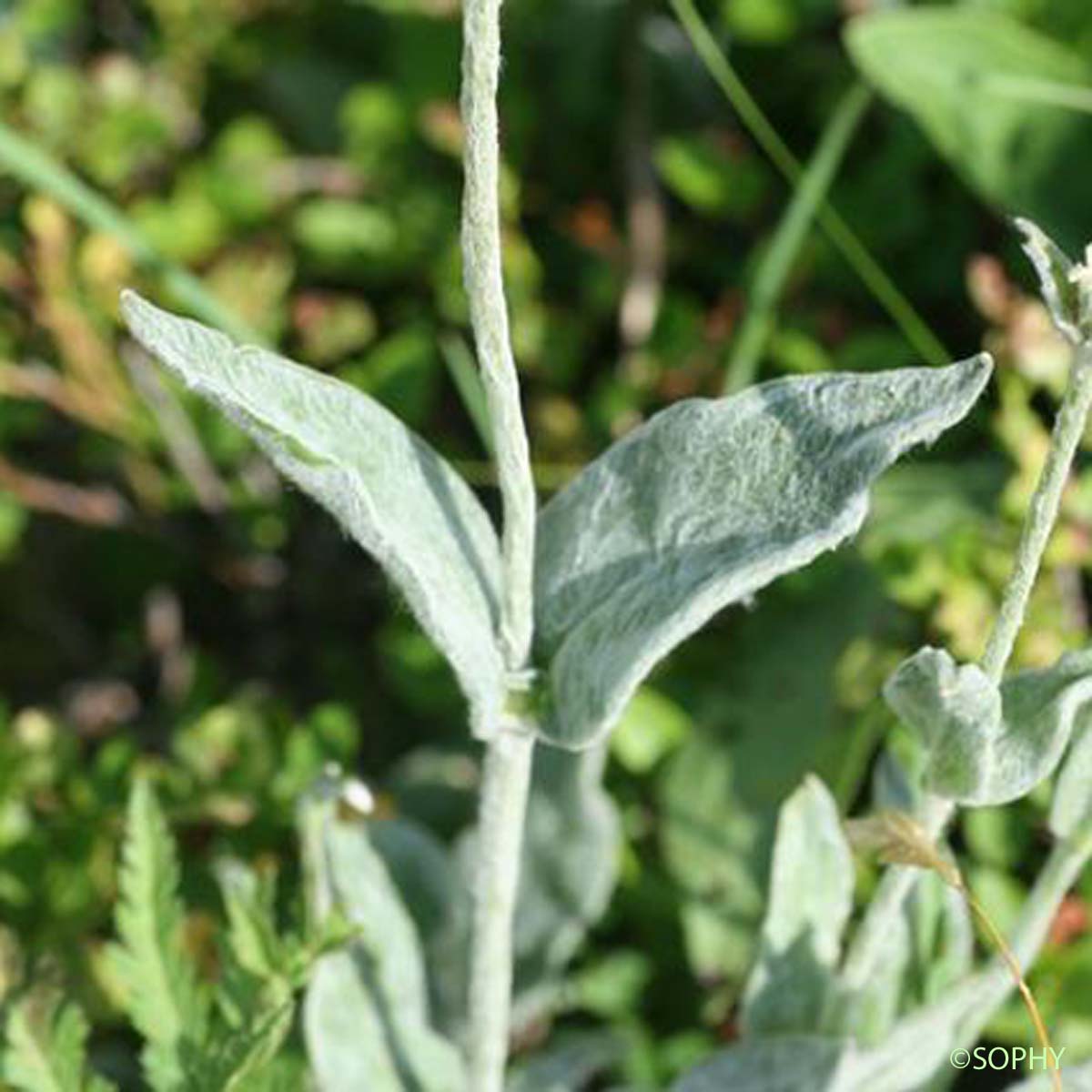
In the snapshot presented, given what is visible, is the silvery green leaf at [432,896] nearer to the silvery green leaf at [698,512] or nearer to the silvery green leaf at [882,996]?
the silvery green leaf at [882,996]

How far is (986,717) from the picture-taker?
917 mm

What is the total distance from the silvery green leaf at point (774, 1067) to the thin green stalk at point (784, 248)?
0.56 m

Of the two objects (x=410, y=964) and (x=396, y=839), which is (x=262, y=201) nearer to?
(x=396, y=839)

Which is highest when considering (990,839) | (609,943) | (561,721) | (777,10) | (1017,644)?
(777,10)

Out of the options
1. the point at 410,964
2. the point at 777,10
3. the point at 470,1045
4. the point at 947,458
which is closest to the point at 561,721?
the point at 470,1045

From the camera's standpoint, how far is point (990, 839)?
1.43 m

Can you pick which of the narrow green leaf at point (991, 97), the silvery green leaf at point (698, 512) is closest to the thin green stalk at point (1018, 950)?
the silvery green leaf at point (698, 512)

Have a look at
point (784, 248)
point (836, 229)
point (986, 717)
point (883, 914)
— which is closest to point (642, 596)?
point (986, 717)

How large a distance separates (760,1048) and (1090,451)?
0.64m

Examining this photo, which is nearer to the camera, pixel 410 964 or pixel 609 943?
pixel 410 964

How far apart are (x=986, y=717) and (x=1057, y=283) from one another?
20 centimetres

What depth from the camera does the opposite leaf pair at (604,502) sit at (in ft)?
2.85

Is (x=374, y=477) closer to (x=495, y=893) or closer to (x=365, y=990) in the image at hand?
(x=495, y=893)

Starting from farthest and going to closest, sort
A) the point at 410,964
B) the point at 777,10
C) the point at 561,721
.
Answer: the point at 777,10 < the point at 410,964 < the point at 561,721
